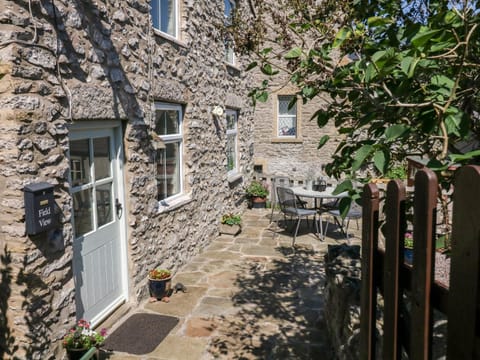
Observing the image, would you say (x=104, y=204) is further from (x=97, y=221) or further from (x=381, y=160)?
(x=381, y=160)

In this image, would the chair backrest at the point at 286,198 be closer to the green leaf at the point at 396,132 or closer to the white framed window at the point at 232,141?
the white framed window at the point at 232,141

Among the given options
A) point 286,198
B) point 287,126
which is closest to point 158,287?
point 286,198

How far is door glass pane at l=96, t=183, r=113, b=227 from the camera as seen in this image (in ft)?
13.6

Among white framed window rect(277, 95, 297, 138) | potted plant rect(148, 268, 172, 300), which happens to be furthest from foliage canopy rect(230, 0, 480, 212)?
white framed window rect(277, 95, 297, 138)

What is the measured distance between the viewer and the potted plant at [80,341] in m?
3.20

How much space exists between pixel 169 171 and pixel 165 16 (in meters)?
2.25

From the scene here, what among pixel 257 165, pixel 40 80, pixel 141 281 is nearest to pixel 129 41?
pixel 40 80

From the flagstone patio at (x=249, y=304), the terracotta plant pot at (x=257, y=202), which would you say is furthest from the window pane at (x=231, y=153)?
the flagstone patio at (x=249, y=304)

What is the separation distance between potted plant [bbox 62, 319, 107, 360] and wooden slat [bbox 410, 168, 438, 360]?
2.91m

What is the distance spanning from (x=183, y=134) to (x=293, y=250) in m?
2.88

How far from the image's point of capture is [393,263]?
1.23 meters

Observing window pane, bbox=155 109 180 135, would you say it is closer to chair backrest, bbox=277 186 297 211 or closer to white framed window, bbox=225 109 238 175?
chair backrest, bbox=277 186 297 211

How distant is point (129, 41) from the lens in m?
4.27

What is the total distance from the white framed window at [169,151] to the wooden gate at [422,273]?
431 centimetres
